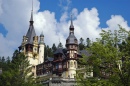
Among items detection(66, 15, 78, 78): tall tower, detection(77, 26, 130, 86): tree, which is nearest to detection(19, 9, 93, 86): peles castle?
detection(66, 15, 78, 78): tall tower

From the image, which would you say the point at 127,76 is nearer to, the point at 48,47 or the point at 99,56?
the point at 99,56

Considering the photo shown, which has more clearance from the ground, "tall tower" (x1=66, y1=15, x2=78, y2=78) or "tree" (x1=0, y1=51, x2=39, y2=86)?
"tall tower" (x1=66, y1=15, x2=78, y2=78)

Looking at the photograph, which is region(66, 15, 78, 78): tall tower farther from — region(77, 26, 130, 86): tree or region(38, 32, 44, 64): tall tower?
region(77, 26, 130, 86): tree

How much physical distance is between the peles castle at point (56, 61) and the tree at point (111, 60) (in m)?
33.4

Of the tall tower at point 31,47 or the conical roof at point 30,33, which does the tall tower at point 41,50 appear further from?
the conical roof at point 30,33

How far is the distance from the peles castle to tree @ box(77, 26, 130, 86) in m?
33.4

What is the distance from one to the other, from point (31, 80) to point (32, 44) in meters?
44.5

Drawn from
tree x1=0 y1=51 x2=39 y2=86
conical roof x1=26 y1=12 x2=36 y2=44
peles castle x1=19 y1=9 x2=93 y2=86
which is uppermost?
conical roof x1=26 y1=12 x2=36 y2=44

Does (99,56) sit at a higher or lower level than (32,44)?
lower

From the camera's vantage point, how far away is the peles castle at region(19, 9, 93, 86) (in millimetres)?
62562

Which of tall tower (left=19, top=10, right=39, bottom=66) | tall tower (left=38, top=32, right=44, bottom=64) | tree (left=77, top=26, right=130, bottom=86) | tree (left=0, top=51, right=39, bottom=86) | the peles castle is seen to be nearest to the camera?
tree (left=77, top=26, right=130, bottom=86)

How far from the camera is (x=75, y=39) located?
245 ft

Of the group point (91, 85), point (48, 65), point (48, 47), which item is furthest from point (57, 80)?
point (48, 47)

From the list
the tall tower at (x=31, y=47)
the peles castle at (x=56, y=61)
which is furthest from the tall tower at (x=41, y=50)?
the tall tower at (x=31, y=47)
